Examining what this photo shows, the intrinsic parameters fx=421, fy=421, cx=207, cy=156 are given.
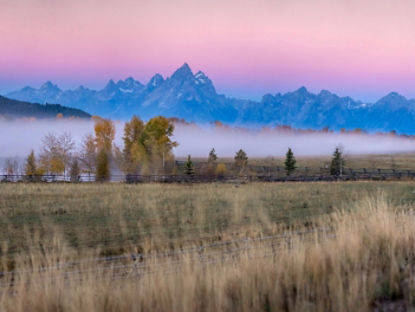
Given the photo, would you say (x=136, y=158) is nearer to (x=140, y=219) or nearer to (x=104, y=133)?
(x=104, y=133)

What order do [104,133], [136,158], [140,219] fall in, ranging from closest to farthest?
1. [140,219]
2. [136,158]
3. [104,133]

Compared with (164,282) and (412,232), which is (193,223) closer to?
(412,232)

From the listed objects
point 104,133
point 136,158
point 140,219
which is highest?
point 104,133

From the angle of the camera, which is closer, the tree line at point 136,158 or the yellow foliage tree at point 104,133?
the tree line at point 136,158

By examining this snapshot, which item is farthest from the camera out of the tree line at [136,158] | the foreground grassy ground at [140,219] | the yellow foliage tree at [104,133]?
the yellow foliage tree at [104,133]

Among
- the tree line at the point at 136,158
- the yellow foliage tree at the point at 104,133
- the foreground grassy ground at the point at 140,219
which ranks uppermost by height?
the yellow foliage tree at the point at 104,133

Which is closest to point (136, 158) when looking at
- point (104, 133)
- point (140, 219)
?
point (104, 133)

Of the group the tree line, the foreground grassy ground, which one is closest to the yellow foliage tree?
the tree line

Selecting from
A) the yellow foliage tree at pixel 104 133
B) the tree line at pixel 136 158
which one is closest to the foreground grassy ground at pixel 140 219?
the tree line at pixel 136 158

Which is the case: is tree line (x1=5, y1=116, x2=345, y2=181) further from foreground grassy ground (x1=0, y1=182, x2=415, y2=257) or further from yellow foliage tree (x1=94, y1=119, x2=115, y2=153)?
foreground grassy ground (x1=0, y1=182, x2=415, y2=257)

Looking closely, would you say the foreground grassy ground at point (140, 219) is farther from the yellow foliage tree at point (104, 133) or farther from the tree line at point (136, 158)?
the yellow foliage tree at point (104, 133)

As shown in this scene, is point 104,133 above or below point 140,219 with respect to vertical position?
above

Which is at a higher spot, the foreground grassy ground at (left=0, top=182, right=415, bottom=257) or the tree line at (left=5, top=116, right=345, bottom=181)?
the tree line at (left=5, top=116, right=345, bottom=181)

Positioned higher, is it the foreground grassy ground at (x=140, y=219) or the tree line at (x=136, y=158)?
the tree line at (x=136, y=158)
